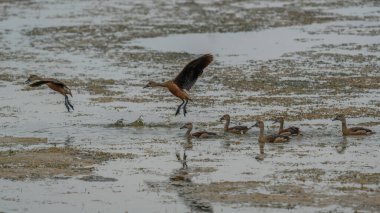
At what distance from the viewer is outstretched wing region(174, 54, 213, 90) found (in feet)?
76.6

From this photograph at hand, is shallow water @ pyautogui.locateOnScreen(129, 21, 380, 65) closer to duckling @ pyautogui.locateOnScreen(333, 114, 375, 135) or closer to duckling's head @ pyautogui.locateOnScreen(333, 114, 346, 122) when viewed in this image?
duckling's head @ pyautogui.locateOnScreen(333, 114, 346, 122)

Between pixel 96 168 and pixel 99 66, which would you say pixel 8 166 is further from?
pixel 99 66

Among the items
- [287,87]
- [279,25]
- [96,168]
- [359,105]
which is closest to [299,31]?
[279,25]

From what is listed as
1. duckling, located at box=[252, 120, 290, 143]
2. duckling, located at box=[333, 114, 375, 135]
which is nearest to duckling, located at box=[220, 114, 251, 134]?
duckling, located at box=[252, 120, 290, 143]

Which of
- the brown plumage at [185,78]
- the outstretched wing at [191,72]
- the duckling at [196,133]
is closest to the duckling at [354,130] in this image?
the duckling at [196,133]

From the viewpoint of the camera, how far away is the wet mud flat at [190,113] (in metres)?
16.7

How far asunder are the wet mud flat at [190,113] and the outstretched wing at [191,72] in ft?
4.14

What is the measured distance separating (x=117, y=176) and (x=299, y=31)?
3037 centimetres

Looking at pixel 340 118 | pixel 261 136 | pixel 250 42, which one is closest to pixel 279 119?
pixel 261 136

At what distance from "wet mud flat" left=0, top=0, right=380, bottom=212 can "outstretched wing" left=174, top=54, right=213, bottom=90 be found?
4.14 ft

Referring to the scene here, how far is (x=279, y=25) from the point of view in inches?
1980

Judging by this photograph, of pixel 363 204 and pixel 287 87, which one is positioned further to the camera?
pixel 287 87

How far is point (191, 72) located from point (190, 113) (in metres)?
2.77

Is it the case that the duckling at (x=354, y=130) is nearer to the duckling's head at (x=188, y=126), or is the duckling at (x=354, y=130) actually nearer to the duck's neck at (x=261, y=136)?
the duck's neck at (x=261, y=136)
